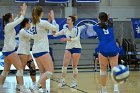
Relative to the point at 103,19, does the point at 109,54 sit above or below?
below

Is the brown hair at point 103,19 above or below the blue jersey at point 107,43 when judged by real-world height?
above

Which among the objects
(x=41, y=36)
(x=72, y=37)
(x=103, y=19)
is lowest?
(x=72, y=37)

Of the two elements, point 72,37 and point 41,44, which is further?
point 72,37

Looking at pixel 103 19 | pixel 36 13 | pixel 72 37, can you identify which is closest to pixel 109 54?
pixel 103 19

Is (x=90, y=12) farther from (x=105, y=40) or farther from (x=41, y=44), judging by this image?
(x=41, y=44)

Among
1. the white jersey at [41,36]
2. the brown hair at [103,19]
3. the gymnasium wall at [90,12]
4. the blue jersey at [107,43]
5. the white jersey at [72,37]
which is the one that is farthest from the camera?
the gymnasium wall at [90,12]

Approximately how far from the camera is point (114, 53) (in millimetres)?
9758

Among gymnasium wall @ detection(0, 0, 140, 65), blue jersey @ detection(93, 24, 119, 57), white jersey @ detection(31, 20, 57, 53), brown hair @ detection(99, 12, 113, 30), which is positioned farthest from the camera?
gymnasium wall @ detection(0, 0, 140, 65)

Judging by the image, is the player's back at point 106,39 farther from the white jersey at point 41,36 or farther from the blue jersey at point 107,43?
the white jersey at point 41,36

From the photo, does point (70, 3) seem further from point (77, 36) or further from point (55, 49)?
point (77, 36)

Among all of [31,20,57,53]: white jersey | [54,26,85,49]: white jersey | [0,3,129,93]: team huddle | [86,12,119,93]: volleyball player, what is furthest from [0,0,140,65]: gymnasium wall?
[31,20,57,53]: white jersey

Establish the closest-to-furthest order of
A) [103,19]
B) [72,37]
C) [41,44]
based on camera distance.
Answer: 1. [41,44]
2. [103,19]
3. [72,37]

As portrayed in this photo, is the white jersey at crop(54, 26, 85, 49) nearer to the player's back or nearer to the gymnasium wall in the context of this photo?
the player's back

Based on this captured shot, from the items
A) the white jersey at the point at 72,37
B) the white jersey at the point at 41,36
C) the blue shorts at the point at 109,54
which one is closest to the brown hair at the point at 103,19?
the blue shorts at the point at 109,54
